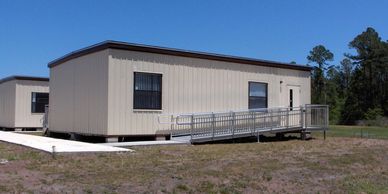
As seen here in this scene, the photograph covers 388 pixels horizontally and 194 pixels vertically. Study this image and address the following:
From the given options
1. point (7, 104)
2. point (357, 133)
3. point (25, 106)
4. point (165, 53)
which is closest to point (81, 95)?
point (165, 53)

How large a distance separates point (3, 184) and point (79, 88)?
11.2 m

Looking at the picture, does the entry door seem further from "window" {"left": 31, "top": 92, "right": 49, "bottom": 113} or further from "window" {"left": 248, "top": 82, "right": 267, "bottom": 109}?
"window" {"left": 31, "top": 92, "right": 49, "bottom": 113}

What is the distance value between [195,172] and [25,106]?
2182 centimetres

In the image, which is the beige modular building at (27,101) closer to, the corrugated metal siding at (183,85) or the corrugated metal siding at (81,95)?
the corrugated metal siding at (81,95)

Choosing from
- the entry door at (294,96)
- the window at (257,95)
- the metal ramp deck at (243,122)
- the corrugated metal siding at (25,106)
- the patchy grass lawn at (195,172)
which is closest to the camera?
the patchy grass lawn at (195,172)

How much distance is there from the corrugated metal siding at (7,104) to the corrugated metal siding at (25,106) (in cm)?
41

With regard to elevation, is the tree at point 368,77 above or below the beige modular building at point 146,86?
above

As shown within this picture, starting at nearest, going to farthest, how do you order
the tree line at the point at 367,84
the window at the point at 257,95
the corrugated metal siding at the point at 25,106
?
1. the window at the point at 257,95
2. the corrugated metal siding at the point at 25,106
3. the tree line at the point at 367,84

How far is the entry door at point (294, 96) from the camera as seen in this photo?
22.7 metres

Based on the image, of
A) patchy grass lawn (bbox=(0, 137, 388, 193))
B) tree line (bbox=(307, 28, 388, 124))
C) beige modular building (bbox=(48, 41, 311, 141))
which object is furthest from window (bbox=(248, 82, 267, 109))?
tree line (bbox=(307, 28, 388, 124))

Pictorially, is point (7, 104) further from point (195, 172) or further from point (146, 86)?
point (195, 172)

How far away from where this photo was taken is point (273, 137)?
Result: 2152 centimetres

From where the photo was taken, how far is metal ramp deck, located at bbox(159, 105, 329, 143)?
18.2 meters

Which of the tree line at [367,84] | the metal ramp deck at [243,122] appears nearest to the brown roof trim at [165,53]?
the metal ramp deck at [243,122]
